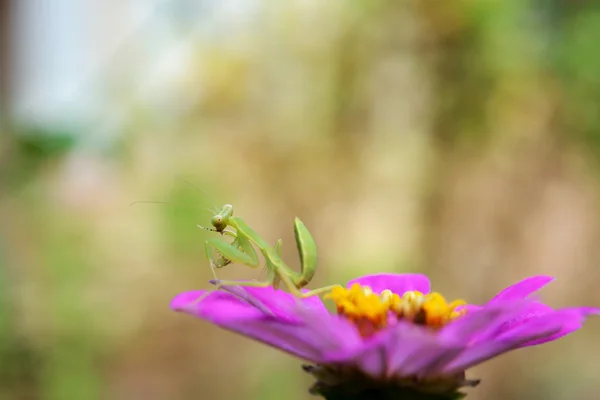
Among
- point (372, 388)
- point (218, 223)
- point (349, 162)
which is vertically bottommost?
point (372, 388)

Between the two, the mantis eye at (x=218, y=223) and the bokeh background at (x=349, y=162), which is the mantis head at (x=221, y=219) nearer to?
the mantis eye at (x=218, y=223)

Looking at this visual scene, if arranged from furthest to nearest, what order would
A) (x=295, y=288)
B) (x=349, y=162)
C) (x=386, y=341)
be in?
1. (x=349, y=162)
2. (x=295, y=288)
3. (x=386, y=341)

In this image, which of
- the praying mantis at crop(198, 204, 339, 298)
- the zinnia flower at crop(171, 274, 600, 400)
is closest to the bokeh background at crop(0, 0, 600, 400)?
the praying mantis at crop(198, 204, 339, 298)

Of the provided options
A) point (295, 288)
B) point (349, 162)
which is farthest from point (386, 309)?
point (349, 162)

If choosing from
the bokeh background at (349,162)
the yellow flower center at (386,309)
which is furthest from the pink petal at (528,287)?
the bokeh background at (349,162)

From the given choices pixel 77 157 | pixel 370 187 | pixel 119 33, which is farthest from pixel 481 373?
pixel 119 33

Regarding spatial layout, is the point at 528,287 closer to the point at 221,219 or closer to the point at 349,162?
the point at 221,219
